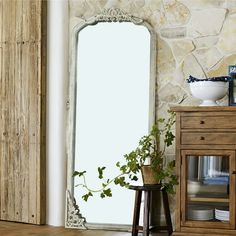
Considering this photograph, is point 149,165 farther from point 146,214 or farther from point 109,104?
point 109,104

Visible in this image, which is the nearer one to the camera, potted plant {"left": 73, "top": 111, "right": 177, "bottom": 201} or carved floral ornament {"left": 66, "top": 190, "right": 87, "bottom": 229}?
potted plant {"left": 73, "top": 111, "right": 177, "bottom": 201}

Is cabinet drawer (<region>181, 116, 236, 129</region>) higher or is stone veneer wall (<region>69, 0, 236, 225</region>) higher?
stone veneer wall (<region>69, 0, 236, 225</region>)

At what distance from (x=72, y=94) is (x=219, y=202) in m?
1.44

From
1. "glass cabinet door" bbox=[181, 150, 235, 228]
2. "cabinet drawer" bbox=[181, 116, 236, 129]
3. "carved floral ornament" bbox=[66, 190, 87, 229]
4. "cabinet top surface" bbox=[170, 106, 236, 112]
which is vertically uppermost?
"cabinet top surface" bbox=[170, 106, 236, 112]

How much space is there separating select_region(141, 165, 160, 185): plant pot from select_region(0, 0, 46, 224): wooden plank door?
0.91 metres

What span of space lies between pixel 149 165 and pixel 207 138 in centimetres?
47

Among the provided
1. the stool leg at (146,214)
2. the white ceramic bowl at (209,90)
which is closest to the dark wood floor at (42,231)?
the stool leg at (146,214)

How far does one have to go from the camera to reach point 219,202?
10.8ft

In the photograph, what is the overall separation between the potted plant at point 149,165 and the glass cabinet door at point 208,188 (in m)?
0.13

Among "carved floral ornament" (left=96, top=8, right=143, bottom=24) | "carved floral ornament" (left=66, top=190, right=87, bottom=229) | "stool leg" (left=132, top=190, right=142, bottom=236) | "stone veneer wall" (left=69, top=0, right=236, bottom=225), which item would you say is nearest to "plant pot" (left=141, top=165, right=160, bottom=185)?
"stool leg" (left=132, top=190, right=142, bottom=236)

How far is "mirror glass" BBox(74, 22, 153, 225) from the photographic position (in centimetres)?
389

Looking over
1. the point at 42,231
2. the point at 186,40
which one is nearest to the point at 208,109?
the point at 186,40

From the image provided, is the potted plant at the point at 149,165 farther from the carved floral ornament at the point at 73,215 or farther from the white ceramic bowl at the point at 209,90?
the white ceramic bowl at the point at 209,90

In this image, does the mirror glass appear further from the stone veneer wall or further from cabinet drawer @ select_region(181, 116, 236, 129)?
cabinet drawer @ select_region(181, 116, 236, 129)
